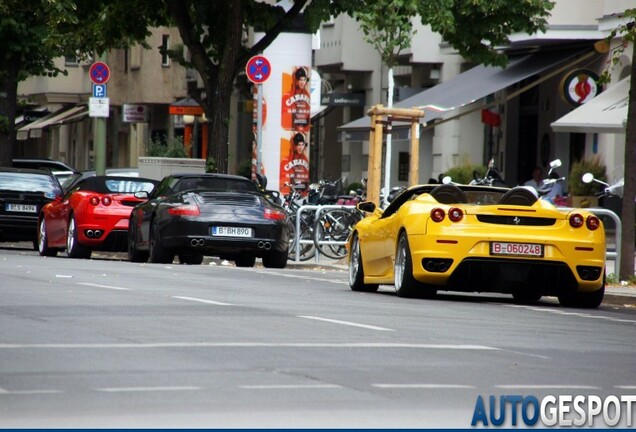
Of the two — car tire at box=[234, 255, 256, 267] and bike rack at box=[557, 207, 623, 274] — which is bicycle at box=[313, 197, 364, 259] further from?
bike rack at box=[557, 207, 623, 274]

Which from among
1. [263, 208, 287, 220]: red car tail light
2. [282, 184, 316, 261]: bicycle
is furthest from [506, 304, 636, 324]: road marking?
[282, 184, 316, 261]: bicycle

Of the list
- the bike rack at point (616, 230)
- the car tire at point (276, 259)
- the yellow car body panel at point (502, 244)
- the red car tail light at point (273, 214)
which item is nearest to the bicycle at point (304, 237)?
the car tire at point (276, 259)

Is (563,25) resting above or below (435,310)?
above

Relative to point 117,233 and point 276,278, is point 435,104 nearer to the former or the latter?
point 117,233

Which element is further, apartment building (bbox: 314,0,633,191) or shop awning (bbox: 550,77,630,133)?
apartment building (bbox: 314,0,633,191)

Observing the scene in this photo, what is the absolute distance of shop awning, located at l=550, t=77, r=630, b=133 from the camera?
31547 mm

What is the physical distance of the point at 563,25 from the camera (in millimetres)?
36594

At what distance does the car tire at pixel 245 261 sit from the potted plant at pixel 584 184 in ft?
29.6

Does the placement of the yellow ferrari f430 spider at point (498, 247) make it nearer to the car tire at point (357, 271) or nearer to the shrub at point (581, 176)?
the car tire at point (357, 271)

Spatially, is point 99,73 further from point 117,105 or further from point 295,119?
point 117,105

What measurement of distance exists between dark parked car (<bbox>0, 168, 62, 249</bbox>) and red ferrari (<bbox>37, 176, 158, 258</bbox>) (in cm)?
251

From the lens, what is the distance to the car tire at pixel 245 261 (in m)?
26.7

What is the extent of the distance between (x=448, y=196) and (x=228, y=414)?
955cm

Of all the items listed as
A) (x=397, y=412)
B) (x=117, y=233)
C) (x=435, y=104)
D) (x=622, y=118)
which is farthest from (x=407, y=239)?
(x=435, y=104)
